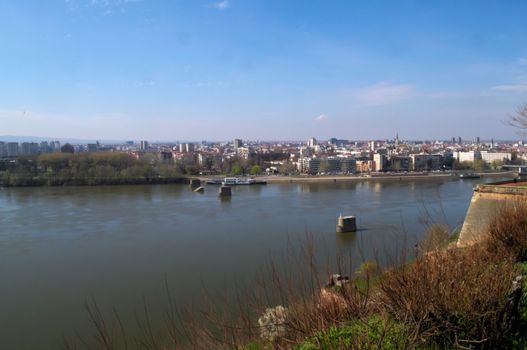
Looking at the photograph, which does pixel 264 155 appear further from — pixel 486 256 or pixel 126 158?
pixel 486 256

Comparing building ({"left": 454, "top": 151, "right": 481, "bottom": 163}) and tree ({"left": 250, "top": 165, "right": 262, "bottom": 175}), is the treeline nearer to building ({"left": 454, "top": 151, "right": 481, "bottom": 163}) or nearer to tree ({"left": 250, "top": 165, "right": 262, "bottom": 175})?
tree ({"left": 250, "top": 165, "right": 262, "bottom": 175})

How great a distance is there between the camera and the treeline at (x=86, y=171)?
1857 cm

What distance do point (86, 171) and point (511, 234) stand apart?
19123 millimetres

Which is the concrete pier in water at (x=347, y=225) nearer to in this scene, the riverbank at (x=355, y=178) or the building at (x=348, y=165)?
the riverbank at (x=355, y=178)

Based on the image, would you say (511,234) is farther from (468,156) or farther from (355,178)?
(468,156)

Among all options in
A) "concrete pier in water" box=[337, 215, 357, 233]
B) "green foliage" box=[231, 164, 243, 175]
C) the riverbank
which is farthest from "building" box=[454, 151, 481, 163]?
"concrete pier in water" box=[337, 215, 357, 233]

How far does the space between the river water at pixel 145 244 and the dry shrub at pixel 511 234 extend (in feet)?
1.02

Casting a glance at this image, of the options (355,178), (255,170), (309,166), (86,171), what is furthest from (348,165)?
(86,171)

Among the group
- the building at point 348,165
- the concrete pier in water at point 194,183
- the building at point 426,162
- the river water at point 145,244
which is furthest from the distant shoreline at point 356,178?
the river water at point 145,244

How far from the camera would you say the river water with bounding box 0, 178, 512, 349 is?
442cm

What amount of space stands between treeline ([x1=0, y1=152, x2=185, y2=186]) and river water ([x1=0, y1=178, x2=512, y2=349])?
4.64 metres

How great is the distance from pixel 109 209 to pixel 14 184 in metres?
8.75

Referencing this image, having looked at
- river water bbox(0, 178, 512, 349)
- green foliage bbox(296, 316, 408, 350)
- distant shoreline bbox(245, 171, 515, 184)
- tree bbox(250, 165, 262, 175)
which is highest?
green foliage bbox(296, 316, 408, 350)

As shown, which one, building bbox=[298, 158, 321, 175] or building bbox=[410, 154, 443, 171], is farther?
building bbox=[410, 154, 443, 171]
